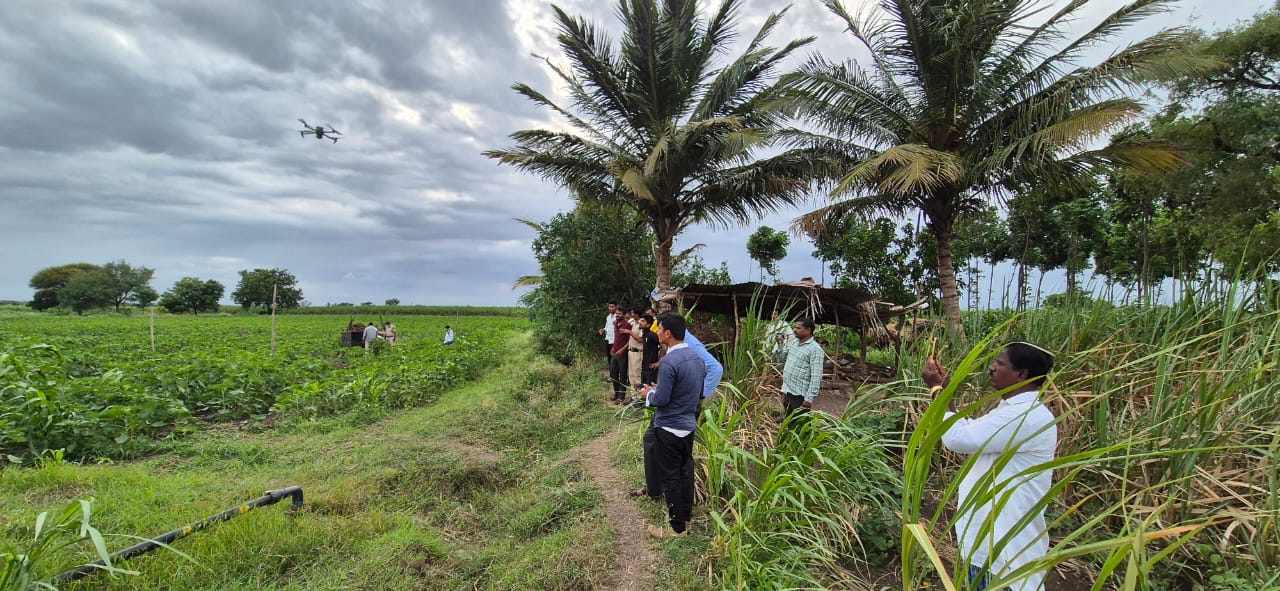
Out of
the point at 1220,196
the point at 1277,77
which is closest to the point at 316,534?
the point at 1220,196

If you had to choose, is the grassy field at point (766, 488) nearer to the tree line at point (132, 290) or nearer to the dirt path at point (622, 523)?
the dirt path at point (622, 523)

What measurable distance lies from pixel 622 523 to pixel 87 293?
291 feet

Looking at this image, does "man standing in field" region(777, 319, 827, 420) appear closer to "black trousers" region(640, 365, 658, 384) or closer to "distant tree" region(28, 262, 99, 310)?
"black trousers" region(640, 365, 658, 384)

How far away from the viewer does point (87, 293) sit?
6222 centimetres

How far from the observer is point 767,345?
→ 5.43m

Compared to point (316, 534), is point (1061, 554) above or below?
above

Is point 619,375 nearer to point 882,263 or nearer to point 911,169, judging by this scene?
point 911,169

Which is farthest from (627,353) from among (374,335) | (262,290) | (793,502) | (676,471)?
(262,290)

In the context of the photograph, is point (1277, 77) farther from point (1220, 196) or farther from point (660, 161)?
point (660, 161)

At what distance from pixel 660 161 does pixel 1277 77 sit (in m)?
14.2

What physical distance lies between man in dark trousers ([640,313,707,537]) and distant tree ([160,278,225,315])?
281 ft

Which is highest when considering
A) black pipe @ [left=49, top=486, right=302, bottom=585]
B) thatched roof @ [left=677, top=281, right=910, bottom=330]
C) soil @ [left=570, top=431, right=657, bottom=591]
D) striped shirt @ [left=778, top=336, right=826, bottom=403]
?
Result: thatched roof @ [left=677, top=281, right=910, bottom=330]

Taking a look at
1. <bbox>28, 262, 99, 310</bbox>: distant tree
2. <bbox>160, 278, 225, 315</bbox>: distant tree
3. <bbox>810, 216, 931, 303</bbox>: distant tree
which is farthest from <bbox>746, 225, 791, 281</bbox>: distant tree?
<bbox>28, 262, 99, 310</bbox>: distant tree

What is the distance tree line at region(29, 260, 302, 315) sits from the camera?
62.7 m
